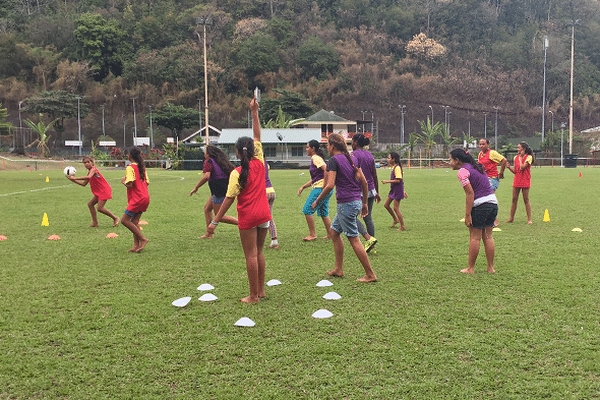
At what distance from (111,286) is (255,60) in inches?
4022

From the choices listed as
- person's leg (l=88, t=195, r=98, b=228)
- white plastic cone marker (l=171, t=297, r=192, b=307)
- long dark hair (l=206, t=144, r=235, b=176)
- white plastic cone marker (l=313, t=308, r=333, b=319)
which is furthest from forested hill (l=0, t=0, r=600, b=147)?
white plastic cone marker (l=313, t=308, r=333, b=319)

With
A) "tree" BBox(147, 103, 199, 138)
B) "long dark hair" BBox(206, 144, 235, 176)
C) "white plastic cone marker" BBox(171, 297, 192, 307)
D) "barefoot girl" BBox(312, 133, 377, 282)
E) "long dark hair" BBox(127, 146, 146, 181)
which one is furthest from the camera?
"tree" BBox(147, 103, 199, 138)

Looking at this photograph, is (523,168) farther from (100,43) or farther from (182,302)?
(100,43)

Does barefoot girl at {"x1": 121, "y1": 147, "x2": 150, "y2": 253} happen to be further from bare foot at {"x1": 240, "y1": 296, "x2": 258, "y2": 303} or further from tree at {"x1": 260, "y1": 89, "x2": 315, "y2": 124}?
tree at {"x1": 260, "y1": 89, "x2": 315, "y2": 124}

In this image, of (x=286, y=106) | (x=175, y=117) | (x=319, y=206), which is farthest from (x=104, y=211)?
(x=286, y=106)

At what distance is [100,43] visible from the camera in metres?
98.6

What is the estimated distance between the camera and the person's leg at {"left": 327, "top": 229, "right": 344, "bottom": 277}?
6379 millimetres

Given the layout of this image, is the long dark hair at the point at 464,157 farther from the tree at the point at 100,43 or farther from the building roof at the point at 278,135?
the tree at the point at 100,43

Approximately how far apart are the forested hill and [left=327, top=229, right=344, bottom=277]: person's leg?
8645 cm

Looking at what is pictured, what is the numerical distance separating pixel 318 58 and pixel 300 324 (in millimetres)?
108749

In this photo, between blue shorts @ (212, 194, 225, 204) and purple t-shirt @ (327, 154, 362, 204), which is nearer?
purple t-shirt @ (327, 154, 362, 204)

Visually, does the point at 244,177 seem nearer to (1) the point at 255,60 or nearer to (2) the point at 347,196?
(2) the point at 347,196

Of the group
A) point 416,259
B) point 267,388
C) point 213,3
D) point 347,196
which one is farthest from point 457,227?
point 213,3

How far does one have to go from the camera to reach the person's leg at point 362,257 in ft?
19.7
